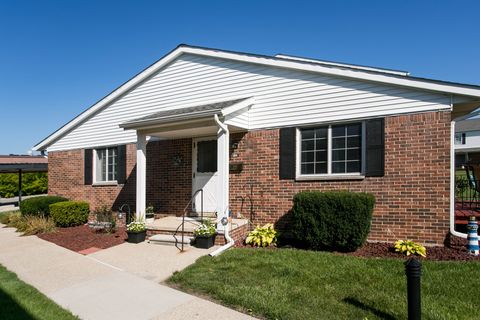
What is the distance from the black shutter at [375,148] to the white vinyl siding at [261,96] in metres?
0.26

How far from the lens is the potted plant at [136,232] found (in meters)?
8.13

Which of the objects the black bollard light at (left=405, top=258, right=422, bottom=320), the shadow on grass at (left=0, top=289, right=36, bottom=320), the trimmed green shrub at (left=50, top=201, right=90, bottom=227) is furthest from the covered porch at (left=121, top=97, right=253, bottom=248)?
the black bollard light at (left=405, top=258, right=422, bottom=320)

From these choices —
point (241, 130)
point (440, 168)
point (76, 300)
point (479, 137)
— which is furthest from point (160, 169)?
point (479, 137)

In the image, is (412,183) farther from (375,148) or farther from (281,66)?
(281,66)

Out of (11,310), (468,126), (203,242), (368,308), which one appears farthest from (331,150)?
(468,126)

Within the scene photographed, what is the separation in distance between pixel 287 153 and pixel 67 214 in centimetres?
765

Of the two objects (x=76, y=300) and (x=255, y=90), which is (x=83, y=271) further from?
(x=255, y=90)

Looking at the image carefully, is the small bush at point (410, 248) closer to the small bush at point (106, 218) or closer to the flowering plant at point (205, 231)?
the flowering plant at point (205, 231)

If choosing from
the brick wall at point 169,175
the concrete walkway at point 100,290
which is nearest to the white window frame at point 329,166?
the brick wall at point 169,175

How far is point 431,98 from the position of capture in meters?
6.82

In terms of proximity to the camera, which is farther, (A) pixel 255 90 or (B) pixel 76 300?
(A) pixel 255 90

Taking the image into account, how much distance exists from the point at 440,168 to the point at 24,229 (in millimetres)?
11725

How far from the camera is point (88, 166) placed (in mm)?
12516

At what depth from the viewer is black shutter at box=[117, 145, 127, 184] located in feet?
37.5
